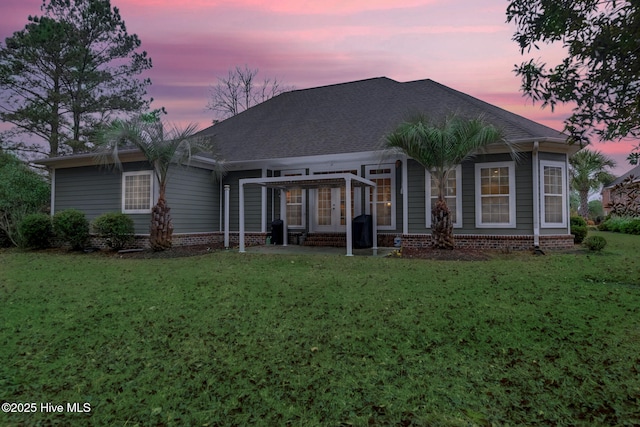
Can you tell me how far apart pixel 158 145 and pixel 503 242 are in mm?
9648

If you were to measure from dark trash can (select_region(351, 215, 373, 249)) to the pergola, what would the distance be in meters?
0.21

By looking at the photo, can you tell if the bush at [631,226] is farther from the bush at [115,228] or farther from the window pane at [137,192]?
the bush at [115,228]

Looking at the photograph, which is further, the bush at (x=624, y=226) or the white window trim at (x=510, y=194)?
the bush at (x=624, y=226)

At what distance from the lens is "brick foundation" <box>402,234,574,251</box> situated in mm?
9820

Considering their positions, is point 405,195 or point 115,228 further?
point 405,195

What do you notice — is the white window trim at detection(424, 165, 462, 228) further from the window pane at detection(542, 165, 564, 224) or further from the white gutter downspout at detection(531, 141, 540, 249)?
the window pane at detection(542, 165, 564, 224)

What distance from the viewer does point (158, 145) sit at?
32.1 feet

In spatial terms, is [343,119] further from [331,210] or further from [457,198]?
[457,198]

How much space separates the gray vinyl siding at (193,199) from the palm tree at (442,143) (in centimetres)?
663

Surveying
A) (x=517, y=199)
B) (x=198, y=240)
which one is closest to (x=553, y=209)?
(x=517, y=199)

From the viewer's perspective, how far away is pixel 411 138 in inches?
349

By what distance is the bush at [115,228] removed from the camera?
10.6m

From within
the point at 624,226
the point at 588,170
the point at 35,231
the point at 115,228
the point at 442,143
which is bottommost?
the point at 624,226

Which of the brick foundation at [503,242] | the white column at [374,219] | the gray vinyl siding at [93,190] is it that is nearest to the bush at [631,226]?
the brick foundation at [503,242]
